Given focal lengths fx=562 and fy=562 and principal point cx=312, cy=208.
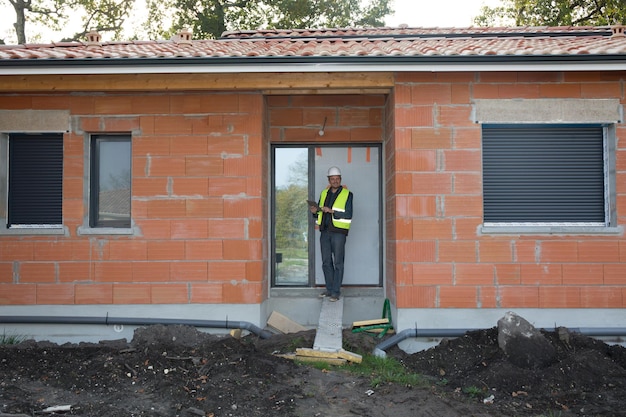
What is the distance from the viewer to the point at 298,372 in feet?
20.0

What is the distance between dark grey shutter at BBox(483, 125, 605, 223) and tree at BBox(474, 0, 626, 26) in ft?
49.6

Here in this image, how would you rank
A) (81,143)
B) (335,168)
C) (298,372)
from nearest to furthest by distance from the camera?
1. (298,372)
2. (81,143)
3. (335,168)

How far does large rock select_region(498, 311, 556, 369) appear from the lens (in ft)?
20.1

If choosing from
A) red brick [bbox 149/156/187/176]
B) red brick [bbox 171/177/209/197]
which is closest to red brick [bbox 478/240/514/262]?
red brick [bbox 171/177/209/197]

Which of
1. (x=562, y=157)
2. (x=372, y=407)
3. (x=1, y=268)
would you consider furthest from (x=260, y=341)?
(x=562, y=157)

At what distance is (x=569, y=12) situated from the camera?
20.8 metres

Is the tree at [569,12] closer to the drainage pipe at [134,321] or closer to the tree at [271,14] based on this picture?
the tree at [271,14]

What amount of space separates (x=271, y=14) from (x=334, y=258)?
1996cm

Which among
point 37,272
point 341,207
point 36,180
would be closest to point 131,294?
point 37,272

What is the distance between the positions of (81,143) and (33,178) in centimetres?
92

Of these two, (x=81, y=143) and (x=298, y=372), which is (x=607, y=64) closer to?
(x=298, y=372)

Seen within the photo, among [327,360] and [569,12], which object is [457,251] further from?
[569,12]

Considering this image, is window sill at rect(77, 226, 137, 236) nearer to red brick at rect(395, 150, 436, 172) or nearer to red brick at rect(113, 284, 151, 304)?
red brick at rect(113, 284, 151, 304)

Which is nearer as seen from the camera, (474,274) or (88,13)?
(474,274)
